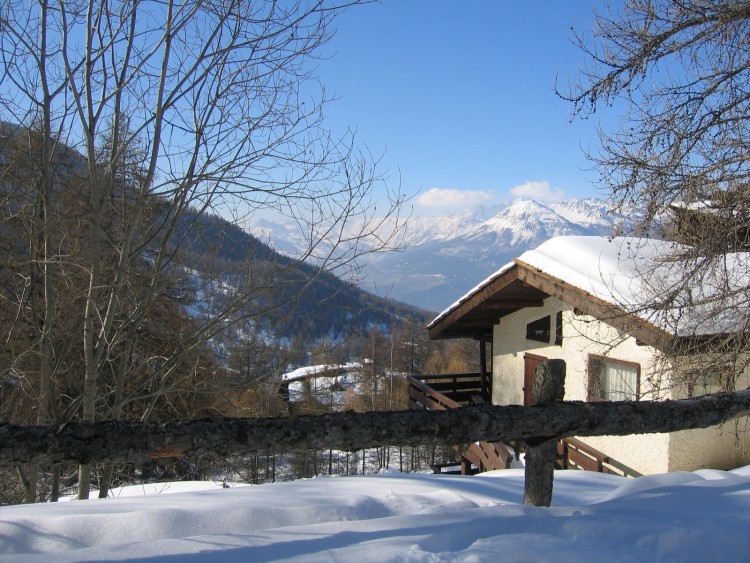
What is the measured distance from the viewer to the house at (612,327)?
6.50 m

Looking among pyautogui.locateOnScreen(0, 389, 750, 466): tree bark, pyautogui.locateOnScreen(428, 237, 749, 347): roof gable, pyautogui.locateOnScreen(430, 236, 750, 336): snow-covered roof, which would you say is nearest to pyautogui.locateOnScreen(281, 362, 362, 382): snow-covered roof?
pyautogui.locateOnScreen(428, 237, 749, 347): roof gable

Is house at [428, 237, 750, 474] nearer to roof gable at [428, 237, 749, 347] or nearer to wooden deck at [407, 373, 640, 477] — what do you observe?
roof gable at [428, 237, 749, 347]

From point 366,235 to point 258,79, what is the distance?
181cm

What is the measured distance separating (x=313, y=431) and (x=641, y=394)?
5160 mm

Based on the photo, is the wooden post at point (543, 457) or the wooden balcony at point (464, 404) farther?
the wooden balcony at point (464, 404)

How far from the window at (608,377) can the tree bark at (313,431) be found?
22.4ft

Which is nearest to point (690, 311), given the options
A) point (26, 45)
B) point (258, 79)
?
point (258, 79)

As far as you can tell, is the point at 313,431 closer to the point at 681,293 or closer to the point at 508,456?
the point at 681,293

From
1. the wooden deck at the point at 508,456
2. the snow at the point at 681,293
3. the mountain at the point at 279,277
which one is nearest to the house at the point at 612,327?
the snow at the point at 681,293

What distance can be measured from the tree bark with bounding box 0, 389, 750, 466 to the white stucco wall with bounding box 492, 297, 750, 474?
371 centimetres

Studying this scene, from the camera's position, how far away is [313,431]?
7.69ft

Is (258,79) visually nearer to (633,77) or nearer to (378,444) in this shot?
(378,444)

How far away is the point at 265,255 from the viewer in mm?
6016

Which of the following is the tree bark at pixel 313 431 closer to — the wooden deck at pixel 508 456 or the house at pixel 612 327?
the house at pixel 612 327
